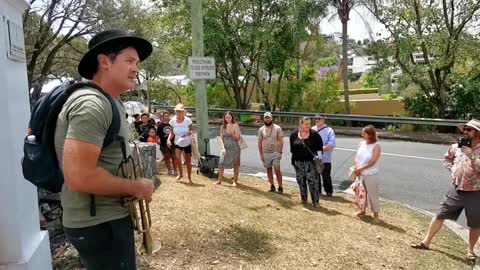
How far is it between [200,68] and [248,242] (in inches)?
199

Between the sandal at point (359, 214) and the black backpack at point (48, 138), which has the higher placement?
the black backpack at point (48, 138)

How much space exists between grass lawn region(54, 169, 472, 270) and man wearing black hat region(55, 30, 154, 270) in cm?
206

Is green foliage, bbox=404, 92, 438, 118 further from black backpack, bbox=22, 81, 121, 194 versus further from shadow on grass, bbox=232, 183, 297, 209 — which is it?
black backpack, bbox=22, 81, 121, 194

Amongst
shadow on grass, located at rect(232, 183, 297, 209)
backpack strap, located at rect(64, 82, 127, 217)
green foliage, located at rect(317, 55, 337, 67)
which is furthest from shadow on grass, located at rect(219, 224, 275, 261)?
green foliage, located at rect(317, 55, 337, 67)

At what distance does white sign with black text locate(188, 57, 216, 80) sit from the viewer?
911 centimetres

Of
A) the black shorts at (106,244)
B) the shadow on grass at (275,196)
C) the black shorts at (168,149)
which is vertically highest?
the black shorts at (106,244)

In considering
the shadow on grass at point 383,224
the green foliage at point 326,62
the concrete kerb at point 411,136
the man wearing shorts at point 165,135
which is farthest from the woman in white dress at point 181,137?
the green foliage at point 326,62

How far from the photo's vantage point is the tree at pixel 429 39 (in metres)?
15.9

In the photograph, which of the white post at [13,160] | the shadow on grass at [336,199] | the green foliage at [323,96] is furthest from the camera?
the green foliage at [323,96]

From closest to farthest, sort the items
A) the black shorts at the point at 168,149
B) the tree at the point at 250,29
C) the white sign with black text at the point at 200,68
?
the black shorts at the point at 168,149, the white sign with black text at the point at 200,68, the tree at the point at 250,29

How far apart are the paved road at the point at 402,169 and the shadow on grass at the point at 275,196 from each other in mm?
1888

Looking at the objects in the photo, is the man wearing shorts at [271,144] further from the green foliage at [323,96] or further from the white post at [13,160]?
the green foliage at [323,96]

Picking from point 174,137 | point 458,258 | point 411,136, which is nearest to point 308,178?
point 458,258

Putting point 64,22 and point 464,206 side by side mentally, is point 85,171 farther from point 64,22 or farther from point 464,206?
point 64,22
